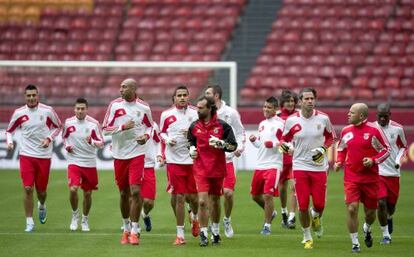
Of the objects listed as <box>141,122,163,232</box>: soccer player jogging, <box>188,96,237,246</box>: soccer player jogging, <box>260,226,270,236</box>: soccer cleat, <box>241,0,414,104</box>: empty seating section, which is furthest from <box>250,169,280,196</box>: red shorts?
<box>241,0,414,104</box>: empty seating section

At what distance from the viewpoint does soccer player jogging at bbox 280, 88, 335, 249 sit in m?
14.8

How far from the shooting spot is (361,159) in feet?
47.8

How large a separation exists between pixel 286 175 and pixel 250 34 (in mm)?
19471

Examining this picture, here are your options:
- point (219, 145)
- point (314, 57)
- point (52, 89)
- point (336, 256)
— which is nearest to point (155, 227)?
point (219, 145)

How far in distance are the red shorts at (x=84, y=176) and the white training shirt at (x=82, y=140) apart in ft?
0.27

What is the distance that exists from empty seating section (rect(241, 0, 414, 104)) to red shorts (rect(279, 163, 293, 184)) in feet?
47.6

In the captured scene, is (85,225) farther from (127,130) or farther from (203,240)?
(203,240)

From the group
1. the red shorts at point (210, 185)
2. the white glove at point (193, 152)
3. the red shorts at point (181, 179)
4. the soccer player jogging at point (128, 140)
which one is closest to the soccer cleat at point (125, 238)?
the soccer player jogging at point (128, 140)

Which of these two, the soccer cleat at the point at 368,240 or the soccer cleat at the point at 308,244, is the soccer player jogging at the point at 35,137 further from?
the soccer cleat at the point at 368,240

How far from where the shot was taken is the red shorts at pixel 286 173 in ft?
60.4

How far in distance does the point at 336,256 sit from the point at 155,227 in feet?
15.7

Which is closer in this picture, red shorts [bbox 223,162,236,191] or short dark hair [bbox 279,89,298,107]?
red shorts [bbox 223,162,236,191]

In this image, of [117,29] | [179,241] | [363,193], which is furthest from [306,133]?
[117,29]

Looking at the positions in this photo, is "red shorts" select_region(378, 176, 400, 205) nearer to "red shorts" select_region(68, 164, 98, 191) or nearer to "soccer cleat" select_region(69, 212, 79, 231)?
"red shorts" select_region(68, 164, 98, 191)
